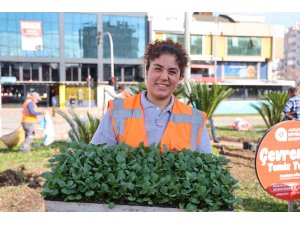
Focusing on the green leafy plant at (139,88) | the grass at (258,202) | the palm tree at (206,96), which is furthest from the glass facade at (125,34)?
the grass at (258,202)

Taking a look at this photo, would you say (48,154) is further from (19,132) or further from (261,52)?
(261,52)

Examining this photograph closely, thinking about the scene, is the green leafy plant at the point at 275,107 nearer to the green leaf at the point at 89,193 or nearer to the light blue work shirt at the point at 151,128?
the light blue work shirt at the point at 151,128

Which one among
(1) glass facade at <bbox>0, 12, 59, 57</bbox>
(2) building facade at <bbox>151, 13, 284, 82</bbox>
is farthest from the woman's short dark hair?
(2) building facade at <bbox>151, 13, 284, 82</bbox>

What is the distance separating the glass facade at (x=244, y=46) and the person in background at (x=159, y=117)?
43432 millimetres

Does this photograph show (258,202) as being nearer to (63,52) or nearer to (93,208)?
(93,208)

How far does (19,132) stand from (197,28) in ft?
116

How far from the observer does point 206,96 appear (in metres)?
8.09

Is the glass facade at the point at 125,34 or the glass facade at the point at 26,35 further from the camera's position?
the glass facade at the point at 125,34

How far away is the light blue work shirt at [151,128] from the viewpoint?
82.4 inches

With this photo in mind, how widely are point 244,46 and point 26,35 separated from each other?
23.9 meters

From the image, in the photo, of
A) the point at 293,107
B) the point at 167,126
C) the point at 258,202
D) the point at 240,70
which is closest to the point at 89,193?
the point at 167,126

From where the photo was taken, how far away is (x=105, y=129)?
2104 millimetres
